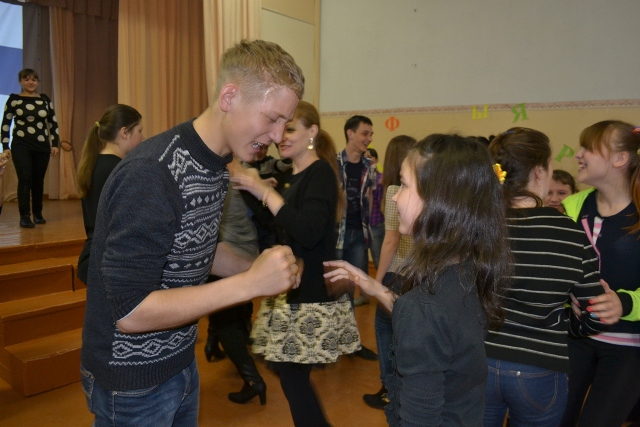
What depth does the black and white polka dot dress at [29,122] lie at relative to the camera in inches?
193

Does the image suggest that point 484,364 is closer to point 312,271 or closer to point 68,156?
point 312,271

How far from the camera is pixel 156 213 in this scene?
1.04m

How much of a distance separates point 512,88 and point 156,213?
17.2 feet

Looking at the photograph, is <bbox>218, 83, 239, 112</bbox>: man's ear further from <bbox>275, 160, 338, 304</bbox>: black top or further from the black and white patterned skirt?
the black and white patterned skirt

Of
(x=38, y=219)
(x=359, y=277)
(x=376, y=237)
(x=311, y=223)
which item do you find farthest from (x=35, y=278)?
(x=359, y=277)

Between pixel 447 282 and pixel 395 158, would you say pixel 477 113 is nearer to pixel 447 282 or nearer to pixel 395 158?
pixel 395 158

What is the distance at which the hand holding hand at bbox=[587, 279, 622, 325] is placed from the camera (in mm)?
1619

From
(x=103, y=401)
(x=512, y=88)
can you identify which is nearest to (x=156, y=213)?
(x=103, y=401)

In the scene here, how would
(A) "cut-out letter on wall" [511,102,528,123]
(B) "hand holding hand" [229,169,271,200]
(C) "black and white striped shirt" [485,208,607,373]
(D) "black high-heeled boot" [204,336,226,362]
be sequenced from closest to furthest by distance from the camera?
(C) "black and white striped shirt" [485,208,607,373]
(B) "hand holding hand" [229,169,271,200]
(D) "black high-heeled boot" [204,336,226,362]
(A) "cut-out letter on wall" [511,102,528,123]

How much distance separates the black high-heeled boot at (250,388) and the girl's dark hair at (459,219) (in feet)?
6.67

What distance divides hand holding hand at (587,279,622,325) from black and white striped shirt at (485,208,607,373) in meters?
0.11

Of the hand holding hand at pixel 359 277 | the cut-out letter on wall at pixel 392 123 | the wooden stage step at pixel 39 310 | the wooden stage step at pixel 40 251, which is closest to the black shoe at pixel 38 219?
the wooden stage step at pixel 39 310

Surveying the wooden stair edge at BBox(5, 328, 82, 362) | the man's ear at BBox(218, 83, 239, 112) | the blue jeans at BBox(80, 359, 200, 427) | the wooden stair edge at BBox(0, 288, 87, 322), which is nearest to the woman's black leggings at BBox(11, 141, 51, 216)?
the wooden stair edge at BBox(0, 288, 87, 322)

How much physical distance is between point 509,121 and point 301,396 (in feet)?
14.6
